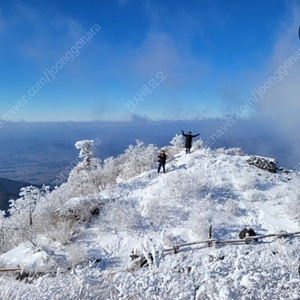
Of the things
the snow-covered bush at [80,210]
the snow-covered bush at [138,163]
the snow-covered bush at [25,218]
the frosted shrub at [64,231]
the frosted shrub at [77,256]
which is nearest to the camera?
the frosted shrub at [77,256]

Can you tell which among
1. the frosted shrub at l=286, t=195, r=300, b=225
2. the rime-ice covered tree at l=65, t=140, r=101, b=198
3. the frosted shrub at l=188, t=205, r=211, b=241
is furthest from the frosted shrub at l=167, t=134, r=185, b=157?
the frosted shrub at l=286, t=195, r=300, b=225

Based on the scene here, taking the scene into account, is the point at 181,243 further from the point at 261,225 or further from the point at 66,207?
the point at 66,207

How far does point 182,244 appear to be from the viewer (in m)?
10.7

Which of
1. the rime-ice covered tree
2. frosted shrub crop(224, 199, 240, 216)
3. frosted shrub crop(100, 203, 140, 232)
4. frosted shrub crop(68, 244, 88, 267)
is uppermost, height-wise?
the rime-ice covered tree

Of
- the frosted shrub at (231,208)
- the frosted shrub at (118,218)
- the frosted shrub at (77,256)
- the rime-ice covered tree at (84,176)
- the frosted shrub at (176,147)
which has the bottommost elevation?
the frosted shrub at (77,256)

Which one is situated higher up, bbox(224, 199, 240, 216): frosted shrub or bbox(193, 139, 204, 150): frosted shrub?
bbox(193, 139, 204, 150): frosted shrub

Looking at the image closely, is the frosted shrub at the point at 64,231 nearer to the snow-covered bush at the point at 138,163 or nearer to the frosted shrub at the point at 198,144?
the snow-covered bush at the point at 138,163

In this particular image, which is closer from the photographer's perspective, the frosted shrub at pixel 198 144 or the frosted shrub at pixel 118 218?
the frosted shrub at pixel 118 218

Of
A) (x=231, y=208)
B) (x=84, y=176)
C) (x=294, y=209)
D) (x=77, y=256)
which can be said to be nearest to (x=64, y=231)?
(x=77, y=256)

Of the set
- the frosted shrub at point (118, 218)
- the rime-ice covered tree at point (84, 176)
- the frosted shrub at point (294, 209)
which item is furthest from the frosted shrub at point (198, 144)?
the frosted shrub at point (118, 218)

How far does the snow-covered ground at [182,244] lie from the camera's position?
4539mm

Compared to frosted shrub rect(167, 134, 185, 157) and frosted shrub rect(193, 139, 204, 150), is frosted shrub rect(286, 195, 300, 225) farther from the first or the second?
frosted shrub rect(167, 134, 185, 157)

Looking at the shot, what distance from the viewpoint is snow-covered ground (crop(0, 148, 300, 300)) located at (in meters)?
4.54

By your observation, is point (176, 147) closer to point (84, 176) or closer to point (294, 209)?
point (84, 176)
